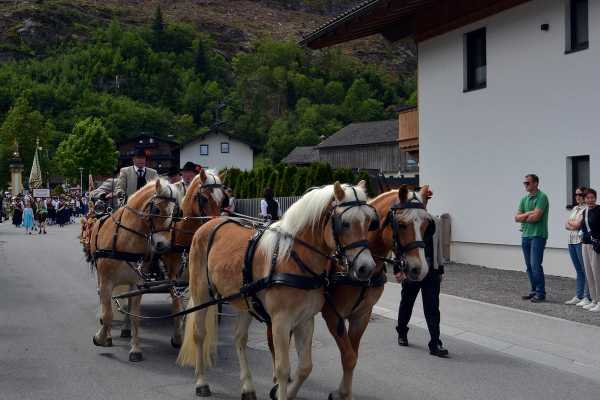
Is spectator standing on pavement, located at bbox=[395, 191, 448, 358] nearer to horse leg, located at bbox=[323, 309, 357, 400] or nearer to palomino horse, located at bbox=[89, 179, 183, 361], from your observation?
horse leg, located at bbox=[323, 309, 357, 400]

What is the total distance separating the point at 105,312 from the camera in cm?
813

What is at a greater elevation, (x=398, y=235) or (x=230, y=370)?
(x=398, y=235)

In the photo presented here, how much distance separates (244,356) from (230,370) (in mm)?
1105

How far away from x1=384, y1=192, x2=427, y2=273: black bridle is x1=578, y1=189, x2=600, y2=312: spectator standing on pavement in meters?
5.56

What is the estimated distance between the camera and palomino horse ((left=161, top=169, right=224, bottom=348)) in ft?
26.8

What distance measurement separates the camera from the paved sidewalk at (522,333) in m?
7.82

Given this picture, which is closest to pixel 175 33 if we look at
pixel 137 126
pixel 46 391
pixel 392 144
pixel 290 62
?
pixel 290 62

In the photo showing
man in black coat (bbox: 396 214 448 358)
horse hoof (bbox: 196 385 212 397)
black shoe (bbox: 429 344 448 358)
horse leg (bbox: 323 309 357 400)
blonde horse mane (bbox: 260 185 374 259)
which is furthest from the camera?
black shoe (bbox: 429 344 448 358)

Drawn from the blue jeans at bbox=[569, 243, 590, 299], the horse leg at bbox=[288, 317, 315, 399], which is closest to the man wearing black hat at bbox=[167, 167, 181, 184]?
the horse leg at bbox=[288, 317, 315, 399]

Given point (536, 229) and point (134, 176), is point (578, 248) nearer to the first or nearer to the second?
point (536, 229)

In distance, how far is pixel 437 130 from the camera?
19656 mm

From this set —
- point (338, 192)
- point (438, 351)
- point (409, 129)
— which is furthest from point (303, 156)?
point (338, 192)

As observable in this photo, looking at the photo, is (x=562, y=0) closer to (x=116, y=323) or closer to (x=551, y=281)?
(x=551, y=281)

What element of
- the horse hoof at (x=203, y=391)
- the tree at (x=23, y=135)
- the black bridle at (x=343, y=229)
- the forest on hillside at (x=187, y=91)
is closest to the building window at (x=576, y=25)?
the black bridle at (x=343, y=229)
